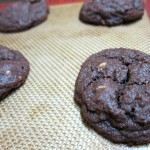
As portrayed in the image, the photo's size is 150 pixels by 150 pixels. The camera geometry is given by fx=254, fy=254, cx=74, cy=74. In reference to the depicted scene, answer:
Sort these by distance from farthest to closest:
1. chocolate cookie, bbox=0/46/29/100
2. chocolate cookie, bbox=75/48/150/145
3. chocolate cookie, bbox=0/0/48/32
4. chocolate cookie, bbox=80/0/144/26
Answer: chocolate cookie, bbox=0/0/48/32 < chocolate cookie, bbox=80/0/144/26 < chocolate cookie, bbox=0/46/29/100 < chocolate cookie, bbox=75/48/150/145

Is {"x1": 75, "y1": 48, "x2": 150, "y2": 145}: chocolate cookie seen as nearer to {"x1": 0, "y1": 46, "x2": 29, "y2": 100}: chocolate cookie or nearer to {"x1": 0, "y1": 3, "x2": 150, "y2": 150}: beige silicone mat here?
{"x1": 0, "y1": 3, "x2": 150, "y2": 150}: beige silicone mat

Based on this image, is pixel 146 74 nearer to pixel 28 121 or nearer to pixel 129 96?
pixel 129 96

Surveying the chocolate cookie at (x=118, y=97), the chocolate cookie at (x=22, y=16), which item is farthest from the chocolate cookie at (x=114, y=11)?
the chocolate cookie at (x=118, y=97)

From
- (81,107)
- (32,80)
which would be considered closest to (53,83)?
(32,80)

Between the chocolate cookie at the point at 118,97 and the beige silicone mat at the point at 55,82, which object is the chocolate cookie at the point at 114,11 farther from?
the chocolate cookie at the point at 118,97

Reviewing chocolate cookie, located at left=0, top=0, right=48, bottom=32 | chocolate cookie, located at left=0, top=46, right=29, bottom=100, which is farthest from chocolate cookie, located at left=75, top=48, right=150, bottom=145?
chocolate cookie, located at left=0, top=0, right=48, bottom=32

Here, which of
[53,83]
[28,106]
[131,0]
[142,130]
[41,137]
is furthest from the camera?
[131,0]

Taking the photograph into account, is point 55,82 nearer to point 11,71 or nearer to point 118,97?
point 11,71
